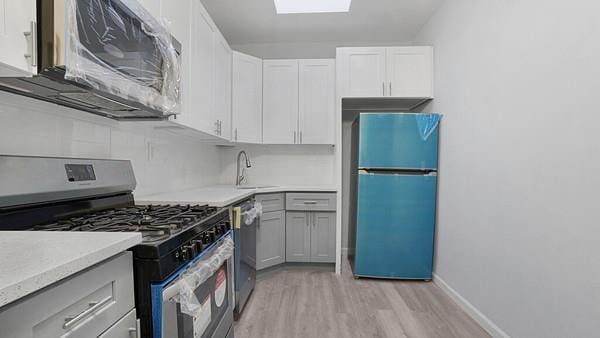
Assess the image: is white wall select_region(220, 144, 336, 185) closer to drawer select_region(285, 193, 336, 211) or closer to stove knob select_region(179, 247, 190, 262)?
drawer select_region(285, 193, 336, 211)

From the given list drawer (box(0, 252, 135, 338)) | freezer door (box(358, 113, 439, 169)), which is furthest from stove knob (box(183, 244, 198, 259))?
freezer door (box(358, 113, 439, 169))

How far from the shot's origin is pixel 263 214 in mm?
2543

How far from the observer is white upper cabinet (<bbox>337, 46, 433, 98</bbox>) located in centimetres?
271

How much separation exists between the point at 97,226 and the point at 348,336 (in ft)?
5.13

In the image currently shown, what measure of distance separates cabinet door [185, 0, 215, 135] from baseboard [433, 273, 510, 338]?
237 cm

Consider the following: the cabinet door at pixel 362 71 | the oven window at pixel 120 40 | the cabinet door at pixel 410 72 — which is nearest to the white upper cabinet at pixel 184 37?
the oven window at pixel 120 40

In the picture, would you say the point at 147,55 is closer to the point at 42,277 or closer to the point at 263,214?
the point at 42,277

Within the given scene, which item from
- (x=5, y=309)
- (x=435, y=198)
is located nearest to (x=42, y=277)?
(x=5, y=309)

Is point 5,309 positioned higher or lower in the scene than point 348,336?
higher

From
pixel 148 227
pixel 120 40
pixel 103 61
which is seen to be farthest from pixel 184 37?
pixel 148 227

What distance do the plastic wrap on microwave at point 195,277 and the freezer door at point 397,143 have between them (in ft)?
5.75

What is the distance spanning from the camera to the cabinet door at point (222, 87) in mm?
2305

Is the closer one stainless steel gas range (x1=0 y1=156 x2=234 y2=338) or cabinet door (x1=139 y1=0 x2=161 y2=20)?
stainless steel gas range (x1=0 y1=156 x2=234 y2=338)

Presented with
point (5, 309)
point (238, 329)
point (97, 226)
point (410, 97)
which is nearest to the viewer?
point (5, 309)
